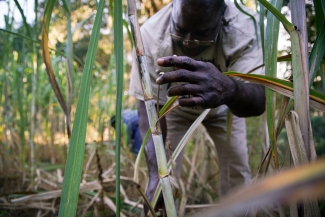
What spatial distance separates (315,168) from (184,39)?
93 centimetres

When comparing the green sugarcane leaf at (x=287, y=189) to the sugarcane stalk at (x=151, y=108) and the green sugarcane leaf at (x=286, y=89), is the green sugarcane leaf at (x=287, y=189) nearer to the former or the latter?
the sugarcane stalk at (x=151, y=108)

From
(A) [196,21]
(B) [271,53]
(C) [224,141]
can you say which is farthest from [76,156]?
(C) [224,141]

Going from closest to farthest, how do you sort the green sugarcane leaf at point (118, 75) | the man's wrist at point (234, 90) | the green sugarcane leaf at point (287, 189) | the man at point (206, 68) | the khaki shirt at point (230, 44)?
the green sugarcane leaf at point (287, 189) < the green sugarcane leaf at point (118, 75) < the man at point (206, 68) < the man's wrist at point (234, 90) < the khaki shirt at point (230, 44)

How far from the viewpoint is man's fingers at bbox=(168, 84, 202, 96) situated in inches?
21.7

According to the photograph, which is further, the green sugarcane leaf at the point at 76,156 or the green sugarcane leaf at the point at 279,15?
the green sugarcane leaf at the point at 279,15

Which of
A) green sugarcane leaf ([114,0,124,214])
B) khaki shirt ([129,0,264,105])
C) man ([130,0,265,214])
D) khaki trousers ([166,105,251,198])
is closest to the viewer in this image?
green sugarcane leaf ([114,0,124,214])

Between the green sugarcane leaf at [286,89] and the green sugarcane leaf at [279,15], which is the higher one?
the green sugarcane leaf at [279,15]

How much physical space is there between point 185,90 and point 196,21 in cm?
45

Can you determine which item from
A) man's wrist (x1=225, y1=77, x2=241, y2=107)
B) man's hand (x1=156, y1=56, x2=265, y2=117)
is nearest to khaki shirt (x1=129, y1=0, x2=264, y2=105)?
man's wrist (x1=225, y1=77, x2=241, y2=107)

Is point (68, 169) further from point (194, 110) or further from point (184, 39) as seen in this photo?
point (194, 110)

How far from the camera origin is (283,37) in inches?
60.9

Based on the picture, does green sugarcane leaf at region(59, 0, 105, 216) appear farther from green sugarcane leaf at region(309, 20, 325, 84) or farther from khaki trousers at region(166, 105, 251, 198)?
khaki trousers at region(166, 105, 251, 198)

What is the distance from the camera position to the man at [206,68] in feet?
1.85

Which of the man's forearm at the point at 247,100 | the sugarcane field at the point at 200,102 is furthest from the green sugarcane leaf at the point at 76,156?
the man's forearm at the point at 247,100
